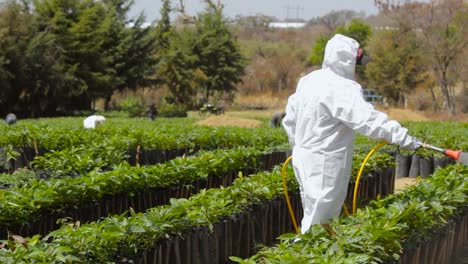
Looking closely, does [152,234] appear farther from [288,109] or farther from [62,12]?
[62,12]

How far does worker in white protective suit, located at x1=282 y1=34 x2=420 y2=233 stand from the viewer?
16.5ft

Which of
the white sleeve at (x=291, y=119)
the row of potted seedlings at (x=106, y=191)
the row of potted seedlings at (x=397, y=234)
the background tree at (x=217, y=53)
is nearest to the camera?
the row of potted seedlings at (x=397, y=234)

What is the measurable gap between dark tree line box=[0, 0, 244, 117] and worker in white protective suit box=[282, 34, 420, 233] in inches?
1160

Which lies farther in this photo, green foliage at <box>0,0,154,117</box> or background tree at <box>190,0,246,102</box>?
background tree at <box>190,0,246,102</box>

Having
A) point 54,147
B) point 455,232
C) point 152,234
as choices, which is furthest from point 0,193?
point 54,147

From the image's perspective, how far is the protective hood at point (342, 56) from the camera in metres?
5.32

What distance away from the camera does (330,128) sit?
5.21 m

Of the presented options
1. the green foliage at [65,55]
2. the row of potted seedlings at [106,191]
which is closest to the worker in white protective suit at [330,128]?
the row of potted seedlings at [106,191]

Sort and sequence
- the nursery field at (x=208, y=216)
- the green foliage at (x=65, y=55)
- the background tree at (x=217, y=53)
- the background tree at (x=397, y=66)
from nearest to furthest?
the nursery field at (x=208, y=216), the green foliage at (x=65, y=55), the background tree at (x=397, y=66), the background tree at (x=217, y=53)

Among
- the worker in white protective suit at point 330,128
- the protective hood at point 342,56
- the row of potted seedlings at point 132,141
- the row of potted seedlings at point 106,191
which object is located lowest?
the row of potted seedlings at point 132,141

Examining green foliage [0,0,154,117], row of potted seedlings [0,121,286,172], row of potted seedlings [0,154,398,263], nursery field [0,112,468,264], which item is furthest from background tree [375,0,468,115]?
row of potted seedlings [0,154,398,263]

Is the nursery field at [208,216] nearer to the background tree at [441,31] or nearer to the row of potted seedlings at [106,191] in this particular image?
the row of potted seedlings at [106,191]

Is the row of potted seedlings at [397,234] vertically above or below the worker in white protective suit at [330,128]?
below

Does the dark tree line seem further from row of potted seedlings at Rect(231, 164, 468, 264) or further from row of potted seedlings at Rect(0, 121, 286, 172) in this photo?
row of potted seedlings at Rect(231, 164, 468, 264)
